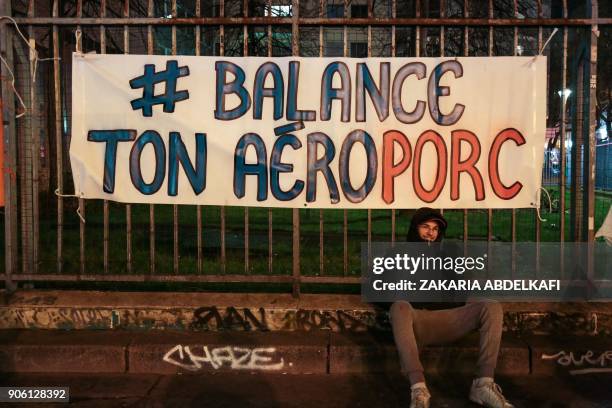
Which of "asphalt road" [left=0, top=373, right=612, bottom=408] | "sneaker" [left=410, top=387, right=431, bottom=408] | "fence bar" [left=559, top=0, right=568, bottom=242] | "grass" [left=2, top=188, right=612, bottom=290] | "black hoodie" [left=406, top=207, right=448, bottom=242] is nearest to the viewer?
"sneaker" [left=410, top=387, right=431, bottom=408]

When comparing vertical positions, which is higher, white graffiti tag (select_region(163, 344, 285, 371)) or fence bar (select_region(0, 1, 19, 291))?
fence bar (select_region(0, 1, 19, 291))

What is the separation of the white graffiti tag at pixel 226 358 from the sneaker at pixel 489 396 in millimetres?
1508

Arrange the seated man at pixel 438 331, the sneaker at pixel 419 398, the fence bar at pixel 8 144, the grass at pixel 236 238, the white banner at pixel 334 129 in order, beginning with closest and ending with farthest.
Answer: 1. the sneaker at pixel 419 398
2. the seated man at pixel 438 331
3. the white banner at pixel 334 129
4. the fence bar at pixel 8 144
5. the grass at pixel 236 238

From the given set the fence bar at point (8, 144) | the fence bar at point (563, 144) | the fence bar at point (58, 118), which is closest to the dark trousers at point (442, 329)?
the fence bar at point (563, 144)

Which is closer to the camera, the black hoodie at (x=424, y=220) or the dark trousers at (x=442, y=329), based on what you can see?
the dark trousers at (x=442, y=329)

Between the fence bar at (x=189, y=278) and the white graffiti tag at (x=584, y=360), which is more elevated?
the fence bar at (x=189, y=278)

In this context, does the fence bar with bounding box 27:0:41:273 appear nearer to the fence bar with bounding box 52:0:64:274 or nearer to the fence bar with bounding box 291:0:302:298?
the fence bar with bounding box 52:0:64:274

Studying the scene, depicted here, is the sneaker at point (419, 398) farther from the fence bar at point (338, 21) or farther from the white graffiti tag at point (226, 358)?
the fence bar at point (338, 21)

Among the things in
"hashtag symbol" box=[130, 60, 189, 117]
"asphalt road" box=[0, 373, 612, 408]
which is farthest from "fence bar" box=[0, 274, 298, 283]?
"hashtag symbol" box=[130, 60, 189, 117]

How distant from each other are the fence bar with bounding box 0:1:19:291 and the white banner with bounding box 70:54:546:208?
2.64 ft

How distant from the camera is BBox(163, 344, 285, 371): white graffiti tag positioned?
4777mm

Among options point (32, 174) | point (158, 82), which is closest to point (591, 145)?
point (158, 82)

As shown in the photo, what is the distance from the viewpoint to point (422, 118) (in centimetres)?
513

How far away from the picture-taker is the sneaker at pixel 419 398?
385 cm
